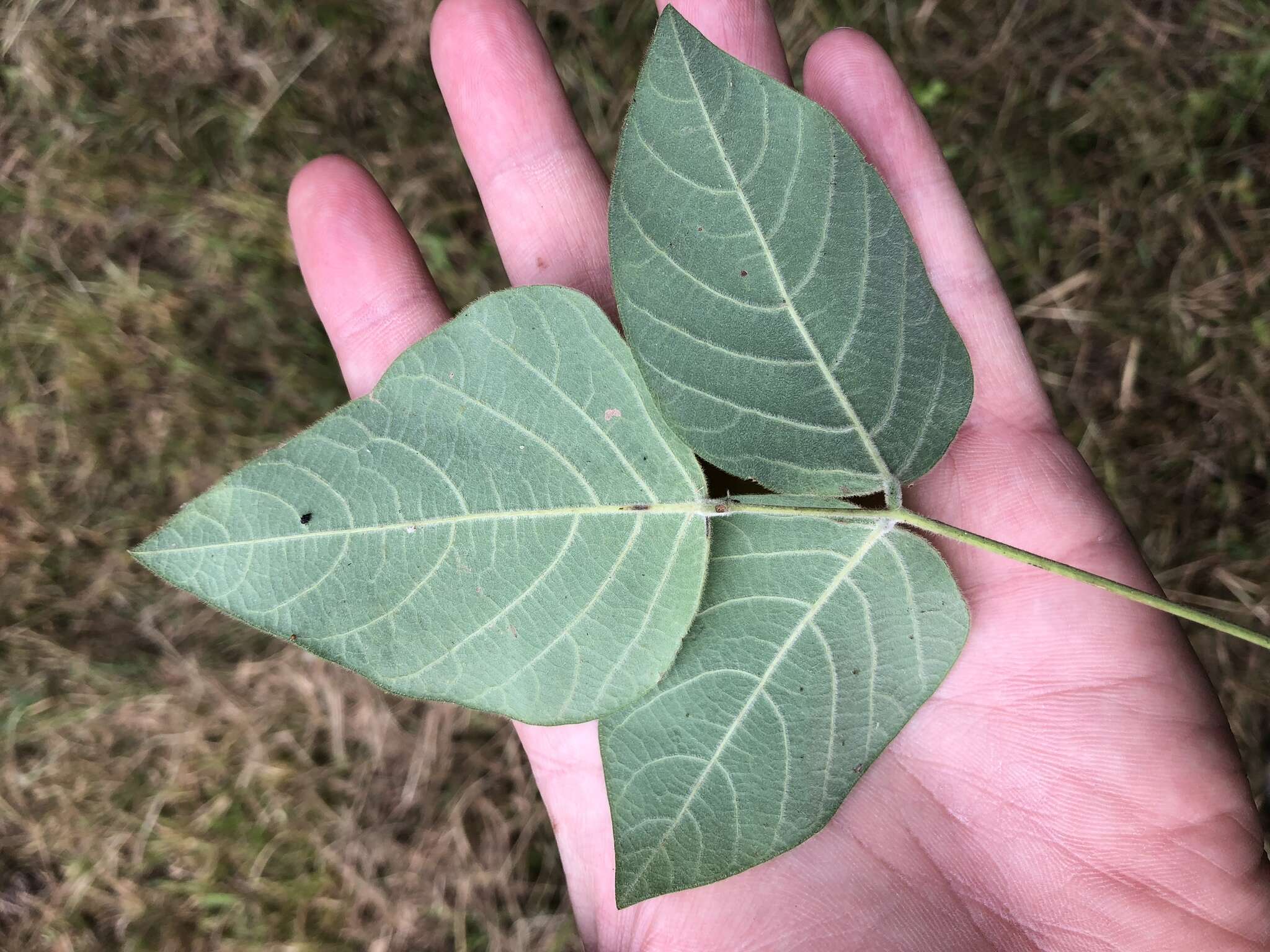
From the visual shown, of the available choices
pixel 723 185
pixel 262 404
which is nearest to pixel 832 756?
pixel 723 185

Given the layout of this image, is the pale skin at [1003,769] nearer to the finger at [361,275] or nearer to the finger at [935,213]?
the finger at [935,213]

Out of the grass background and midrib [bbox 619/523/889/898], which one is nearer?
midrib [bbox 619/523/889/898]

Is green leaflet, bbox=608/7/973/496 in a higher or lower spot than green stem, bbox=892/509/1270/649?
higher

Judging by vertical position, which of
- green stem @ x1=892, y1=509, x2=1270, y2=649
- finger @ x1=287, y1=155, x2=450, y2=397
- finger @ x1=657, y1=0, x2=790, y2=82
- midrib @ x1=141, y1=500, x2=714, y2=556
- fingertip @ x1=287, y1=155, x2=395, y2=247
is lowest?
green stem @ x1=892, y1=509, x2=1270, y2=649

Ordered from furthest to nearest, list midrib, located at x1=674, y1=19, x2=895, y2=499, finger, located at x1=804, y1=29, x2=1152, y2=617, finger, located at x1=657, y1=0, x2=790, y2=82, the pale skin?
finger, located at x1=657, y1=0, x2=790, y2=82
finger, located at x1=804, y1=29, x2=1152, y2=617
the pale skin
midrib, located at x1=674, y1=19, x2=895, y2=499

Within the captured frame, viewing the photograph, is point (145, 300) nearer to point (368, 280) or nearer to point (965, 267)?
point (368, 280)

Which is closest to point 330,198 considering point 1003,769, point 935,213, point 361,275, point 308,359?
point 361,275

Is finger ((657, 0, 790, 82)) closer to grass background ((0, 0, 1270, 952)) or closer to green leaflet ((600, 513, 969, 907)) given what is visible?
grass background ((0, 0, 1270, 952))

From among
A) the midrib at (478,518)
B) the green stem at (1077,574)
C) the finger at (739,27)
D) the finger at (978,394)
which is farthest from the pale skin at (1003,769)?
the midrib at (478,518)

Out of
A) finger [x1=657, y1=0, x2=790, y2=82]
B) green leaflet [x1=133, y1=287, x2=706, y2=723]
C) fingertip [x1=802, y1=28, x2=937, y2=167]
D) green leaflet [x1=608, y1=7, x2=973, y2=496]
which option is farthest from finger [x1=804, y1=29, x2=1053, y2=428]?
green leaflet [x1=133, y1=287, x2=706, y2=723]
